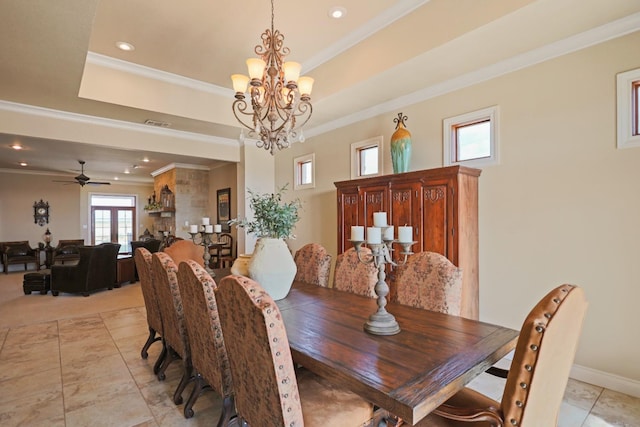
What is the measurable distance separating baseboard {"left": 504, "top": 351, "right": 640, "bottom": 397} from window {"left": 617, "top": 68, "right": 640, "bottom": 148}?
1.84 m

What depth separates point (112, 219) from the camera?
36.8 ft

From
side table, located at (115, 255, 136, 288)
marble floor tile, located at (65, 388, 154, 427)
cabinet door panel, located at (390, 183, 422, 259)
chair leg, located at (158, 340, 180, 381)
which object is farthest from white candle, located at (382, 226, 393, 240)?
side table, located at (115, 255, 136, 288)

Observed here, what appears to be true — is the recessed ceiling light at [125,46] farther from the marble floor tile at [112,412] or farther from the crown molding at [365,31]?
the marble floor tile at [112,412]

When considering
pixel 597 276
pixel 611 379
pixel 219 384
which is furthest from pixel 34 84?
pixel 611 379

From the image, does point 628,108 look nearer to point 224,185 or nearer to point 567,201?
point 567,201

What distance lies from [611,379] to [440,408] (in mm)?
2335

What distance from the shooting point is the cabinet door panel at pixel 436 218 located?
127 inches

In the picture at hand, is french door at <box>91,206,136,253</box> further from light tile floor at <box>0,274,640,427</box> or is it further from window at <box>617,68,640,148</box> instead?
window at <box>617,68,640,148</box>

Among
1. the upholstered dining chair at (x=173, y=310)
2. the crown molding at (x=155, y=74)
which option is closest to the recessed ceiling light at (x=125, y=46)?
the crown molding at (x=155, y=74)

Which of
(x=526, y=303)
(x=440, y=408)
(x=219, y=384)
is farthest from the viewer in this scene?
(x=526, y=303)

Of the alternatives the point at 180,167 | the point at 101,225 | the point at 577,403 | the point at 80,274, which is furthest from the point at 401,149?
the point at 101,225

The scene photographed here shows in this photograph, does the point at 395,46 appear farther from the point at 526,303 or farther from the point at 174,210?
the point at 174,210

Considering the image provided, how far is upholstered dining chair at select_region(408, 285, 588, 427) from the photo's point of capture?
3.50 feet

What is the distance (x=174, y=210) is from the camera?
8.05 m
